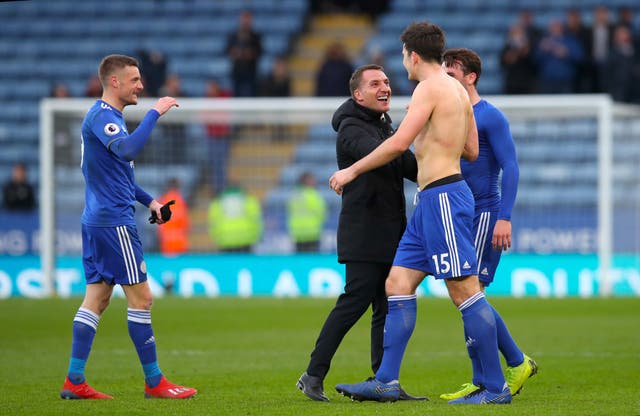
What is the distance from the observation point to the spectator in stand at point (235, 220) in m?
18.7

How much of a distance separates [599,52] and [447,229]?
15.2 m

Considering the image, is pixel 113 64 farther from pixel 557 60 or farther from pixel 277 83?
pixel 557 60

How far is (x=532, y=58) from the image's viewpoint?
21.0 m

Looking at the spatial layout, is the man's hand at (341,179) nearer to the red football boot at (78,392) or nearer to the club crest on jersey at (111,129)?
the club crest on jersey at (111,129)

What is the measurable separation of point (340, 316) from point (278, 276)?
1092 cm

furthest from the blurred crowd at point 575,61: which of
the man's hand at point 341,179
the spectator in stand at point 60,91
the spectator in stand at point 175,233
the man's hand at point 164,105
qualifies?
the man's hand at point 341,179

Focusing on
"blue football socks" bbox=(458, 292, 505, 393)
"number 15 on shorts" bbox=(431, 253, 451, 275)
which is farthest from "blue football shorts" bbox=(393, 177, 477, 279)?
"blue football socks" bbox=(458, 292, 505, 393)

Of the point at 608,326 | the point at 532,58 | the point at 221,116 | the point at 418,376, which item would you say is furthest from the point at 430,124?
the point at 532,58

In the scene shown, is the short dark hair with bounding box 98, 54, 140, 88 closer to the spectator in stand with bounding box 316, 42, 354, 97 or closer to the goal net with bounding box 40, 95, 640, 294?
the goal net with bounding box 40, 95, 640, 294

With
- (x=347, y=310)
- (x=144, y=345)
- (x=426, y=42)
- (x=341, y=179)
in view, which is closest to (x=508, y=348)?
(x=347, y=310)

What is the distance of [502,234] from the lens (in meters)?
7.11

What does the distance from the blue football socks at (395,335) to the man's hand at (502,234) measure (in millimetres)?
722

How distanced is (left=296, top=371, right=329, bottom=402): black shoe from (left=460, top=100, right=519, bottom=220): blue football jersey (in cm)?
146

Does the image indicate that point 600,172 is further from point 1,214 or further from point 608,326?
point 1,214
